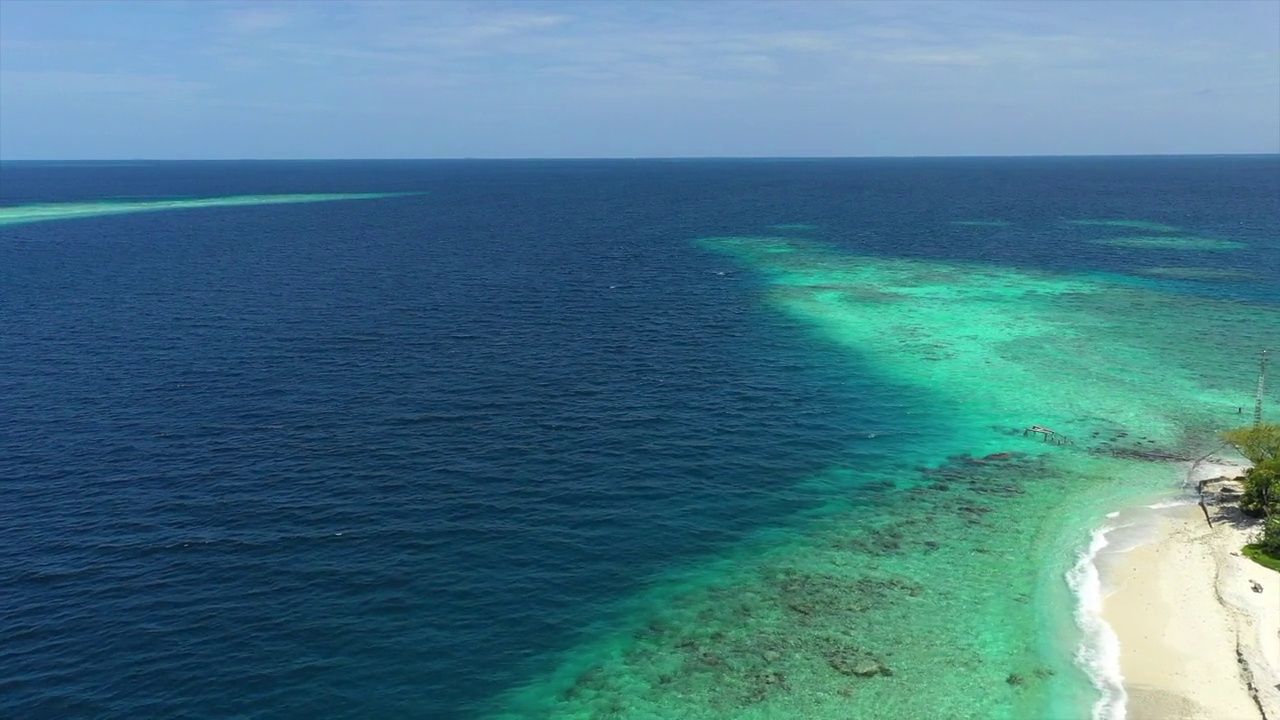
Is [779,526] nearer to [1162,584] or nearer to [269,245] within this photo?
[1162,584]

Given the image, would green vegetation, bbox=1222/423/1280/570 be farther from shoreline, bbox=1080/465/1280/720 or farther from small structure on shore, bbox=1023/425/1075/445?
small structure on shore, bbox=1023/425/1075/445

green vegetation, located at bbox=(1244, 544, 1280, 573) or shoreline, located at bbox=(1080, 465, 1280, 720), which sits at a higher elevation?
green vegetation, located at bbox=(1244, 544, 1280, 573)

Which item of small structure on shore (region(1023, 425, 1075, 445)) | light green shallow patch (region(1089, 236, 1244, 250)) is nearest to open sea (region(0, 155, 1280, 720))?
small structure on shore (region(1023, 425, 1075, 445))

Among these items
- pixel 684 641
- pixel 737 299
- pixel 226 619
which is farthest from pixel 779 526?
pixel 737 299

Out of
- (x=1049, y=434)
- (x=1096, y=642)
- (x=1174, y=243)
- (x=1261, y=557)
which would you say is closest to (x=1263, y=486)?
(x=1261, y=557)

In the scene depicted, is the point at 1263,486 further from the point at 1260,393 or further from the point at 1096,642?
the point at 1096,642

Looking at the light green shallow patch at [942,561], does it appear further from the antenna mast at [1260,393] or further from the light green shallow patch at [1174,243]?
the light green shallow patch at [1174,243]

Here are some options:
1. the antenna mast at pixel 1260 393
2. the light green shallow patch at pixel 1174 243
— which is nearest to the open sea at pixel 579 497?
the antenna mast at pixel 1260 393
